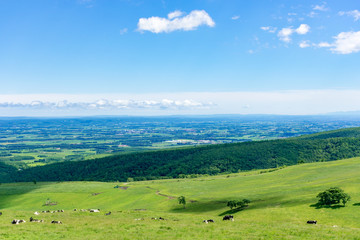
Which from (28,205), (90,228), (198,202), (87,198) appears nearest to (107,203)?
(87,198)

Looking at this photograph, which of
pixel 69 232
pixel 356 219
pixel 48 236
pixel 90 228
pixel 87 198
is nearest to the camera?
pixel 48 236

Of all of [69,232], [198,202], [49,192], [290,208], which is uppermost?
→ [69,232]

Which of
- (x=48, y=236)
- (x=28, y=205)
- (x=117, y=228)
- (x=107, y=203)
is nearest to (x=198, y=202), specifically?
(x=107, y=203)

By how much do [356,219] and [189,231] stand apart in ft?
91.3

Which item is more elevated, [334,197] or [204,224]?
[334,197]

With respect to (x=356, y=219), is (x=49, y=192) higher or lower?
lower

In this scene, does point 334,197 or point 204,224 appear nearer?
point 204,224

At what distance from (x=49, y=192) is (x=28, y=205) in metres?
21.9

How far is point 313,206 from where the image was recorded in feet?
173

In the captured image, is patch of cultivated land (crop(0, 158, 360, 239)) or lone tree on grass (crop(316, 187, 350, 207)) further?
lone tree on grass (crop(316, 187, 350, 207))

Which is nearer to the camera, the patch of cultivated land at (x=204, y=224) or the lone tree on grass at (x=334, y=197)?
the patch of cultivated land at (x=204, y=224)

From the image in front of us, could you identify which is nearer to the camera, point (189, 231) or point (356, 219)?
point (189, 231)

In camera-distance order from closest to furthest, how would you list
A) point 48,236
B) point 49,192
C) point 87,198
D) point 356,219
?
point 48,236, point 356,219, point 87,198, point 49,192

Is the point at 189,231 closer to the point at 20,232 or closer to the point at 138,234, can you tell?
the point at 138,234
